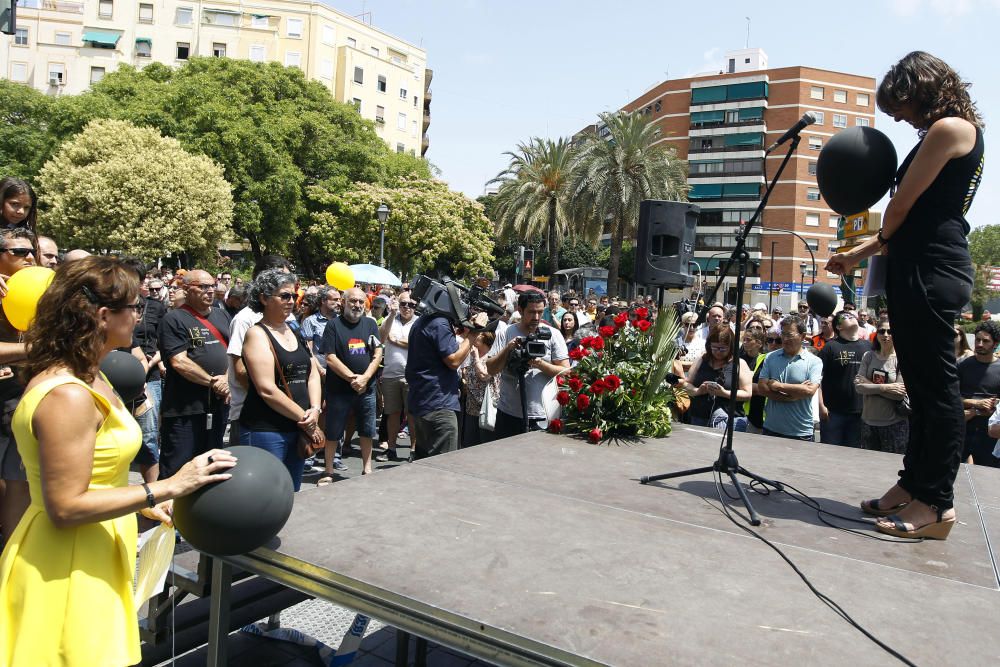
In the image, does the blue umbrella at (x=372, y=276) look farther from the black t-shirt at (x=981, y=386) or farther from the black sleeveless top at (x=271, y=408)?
the black t-shirt at (x=981, y=386)

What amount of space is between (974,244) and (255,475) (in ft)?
414

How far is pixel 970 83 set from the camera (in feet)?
9.64

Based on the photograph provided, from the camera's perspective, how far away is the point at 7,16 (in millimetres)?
6043

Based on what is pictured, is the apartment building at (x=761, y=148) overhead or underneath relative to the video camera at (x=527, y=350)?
overhead

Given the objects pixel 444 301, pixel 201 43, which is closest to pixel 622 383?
pixel 444 301

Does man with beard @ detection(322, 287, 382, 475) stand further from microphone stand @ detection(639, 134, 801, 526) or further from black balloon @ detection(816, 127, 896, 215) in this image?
black balloon @ detection(816, 127, 896, 215)

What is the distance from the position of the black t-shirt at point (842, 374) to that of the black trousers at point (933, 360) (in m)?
4.50

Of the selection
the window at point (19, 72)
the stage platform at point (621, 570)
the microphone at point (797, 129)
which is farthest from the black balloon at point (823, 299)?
the window at point (19, 72)

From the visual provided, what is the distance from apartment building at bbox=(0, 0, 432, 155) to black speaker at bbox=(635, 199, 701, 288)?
55.4 metres

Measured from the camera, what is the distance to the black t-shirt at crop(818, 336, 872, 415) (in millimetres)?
7219

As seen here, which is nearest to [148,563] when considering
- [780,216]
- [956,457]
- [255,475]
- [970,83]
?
[255,475]

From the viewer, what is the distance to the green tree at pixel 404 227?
38.6m

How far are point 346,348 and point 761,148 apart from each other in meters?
69.7

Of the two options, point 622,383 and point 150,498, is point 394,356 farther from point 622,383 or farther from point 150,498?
point 150,498
